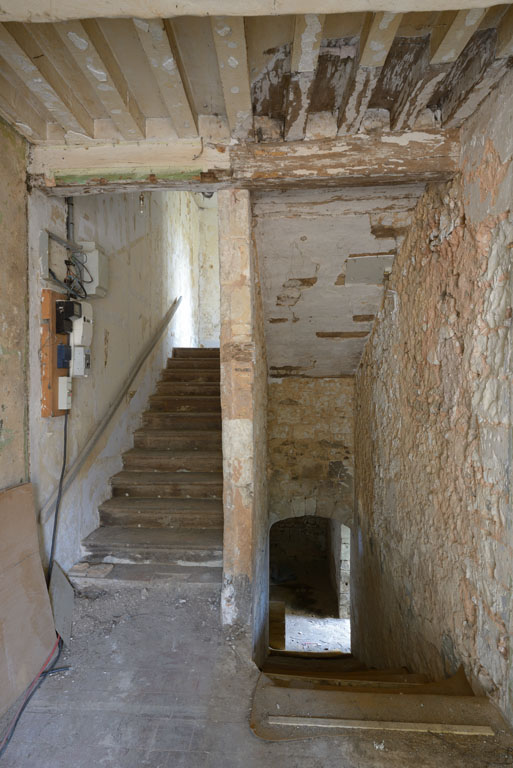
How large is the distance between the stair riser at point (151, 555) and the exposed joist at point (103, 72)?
97.9 inches

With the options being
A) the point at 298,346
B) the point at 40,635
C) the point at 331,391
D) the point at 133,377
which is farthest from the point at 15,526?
the point at 331,391

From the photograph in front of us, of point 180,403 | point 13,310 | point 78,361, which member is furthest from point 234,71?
point 180,403

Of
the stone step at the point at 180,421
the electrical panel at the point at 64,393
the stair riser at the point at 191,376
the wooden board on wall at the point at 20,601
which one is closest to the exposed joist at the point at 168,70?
the electrical panel at the point at 64,393

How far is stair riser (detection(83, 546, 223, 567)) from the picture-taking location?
8.76 feet

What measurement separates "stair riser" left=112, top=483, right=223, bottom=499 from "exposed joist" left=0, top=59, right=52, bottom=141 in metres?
A: 2.47

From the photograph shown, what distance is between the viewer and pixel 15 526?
1.96 metres

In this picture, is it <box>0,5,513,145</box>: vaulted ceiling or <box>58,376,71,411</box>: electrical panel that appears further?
<box>58,376,71,411</box>: electrical panel

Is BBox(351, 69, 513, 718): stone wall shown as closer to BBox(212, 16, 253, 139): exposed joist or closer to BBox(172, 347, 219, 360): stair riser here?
BBox(212, 16, 253, 139): exposed joist

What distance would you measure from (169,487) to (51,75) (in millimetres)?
2692

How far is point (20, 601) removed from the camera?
6.30 feet

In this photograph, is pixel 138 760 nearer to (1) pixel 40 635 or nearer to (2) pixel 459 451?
(1) pixel 40 635

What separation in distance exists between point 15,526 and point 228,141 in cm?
221

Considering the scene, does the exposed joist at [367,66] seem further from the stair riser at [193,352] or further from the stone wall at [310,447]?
the stair riser at [193,352]

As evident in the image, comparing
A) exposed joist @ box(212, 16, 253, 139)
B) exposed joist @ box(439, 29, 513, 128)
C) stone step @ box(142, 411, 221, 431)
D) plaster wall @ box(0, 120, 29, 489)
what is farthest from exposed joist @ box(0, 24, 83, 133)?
stone step @ box(142, 411, 221, 431)
